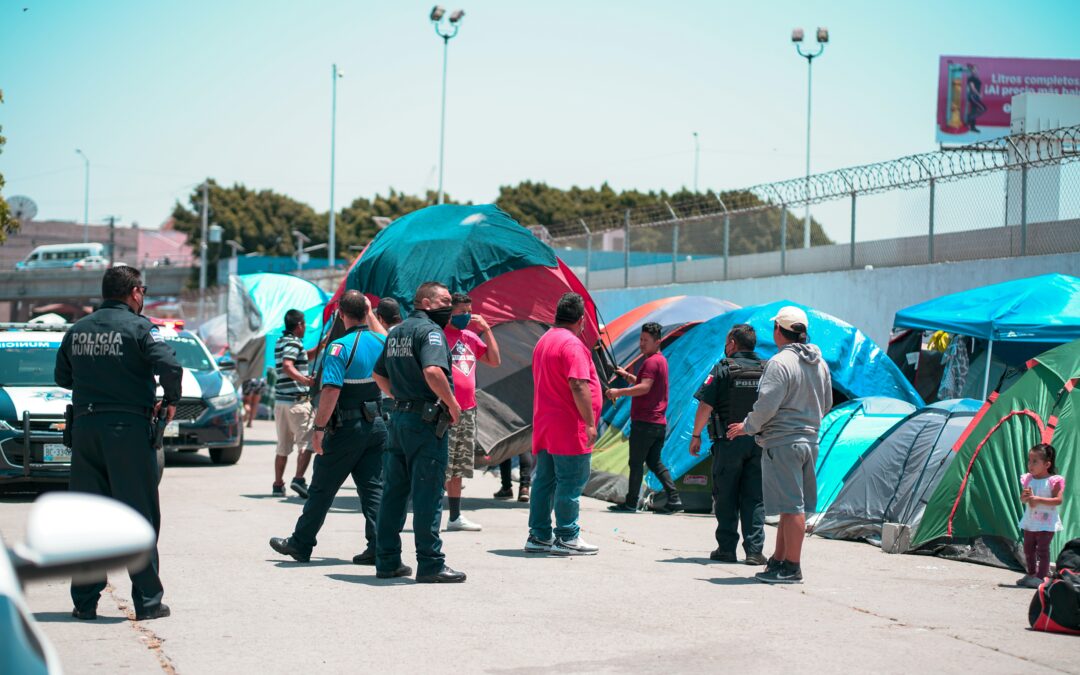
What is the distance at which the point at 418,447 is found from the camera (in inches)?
311

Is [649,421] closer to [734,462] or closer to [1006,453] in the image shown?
[734,462]

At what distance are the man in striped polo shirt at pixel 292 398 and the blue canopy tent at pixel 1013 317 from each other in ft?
22.6

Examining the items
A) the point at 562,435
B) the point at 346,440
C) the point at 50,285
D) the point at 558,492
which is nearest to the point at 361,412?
the point at 346,440

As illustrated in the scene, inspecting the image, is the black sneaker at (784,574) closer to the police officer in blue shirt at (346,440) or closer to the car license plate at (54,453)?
the police officer in blue shirt at (346,440)

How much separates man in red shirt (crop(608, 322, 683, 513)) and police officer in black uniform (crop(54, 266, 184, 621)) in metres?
6.22

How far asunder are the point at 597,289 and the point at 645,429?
17.2m

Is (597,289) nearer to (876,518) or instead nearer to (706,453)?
(706,453)

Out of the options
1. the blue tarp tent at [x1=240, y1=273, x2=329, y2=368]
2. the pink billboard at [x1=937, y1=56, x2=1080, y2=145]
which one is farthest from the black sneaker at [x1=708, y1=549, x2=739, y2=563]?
the pink billboard at [x1=937, y1=56, x2=1080, y2=145]

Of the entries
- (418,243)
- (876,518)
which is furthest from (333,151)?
(876,518)

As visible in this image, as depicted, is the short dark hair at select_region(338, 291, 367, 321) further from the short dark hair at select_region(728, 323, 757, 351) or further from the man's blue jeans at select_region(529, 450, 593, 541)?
the short dark hair at select_region(728, 323, 757, 351)

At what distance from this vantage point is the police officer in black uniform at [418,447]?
7.91 metres

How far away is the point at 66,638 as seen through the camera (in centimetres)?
621

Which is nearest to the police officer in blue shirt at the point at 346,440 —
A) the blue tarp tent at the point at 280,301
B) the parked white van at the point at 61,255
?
the blue tarp tent at the point at 280,301

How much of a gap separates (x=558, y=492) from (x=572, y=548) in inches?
17.1
